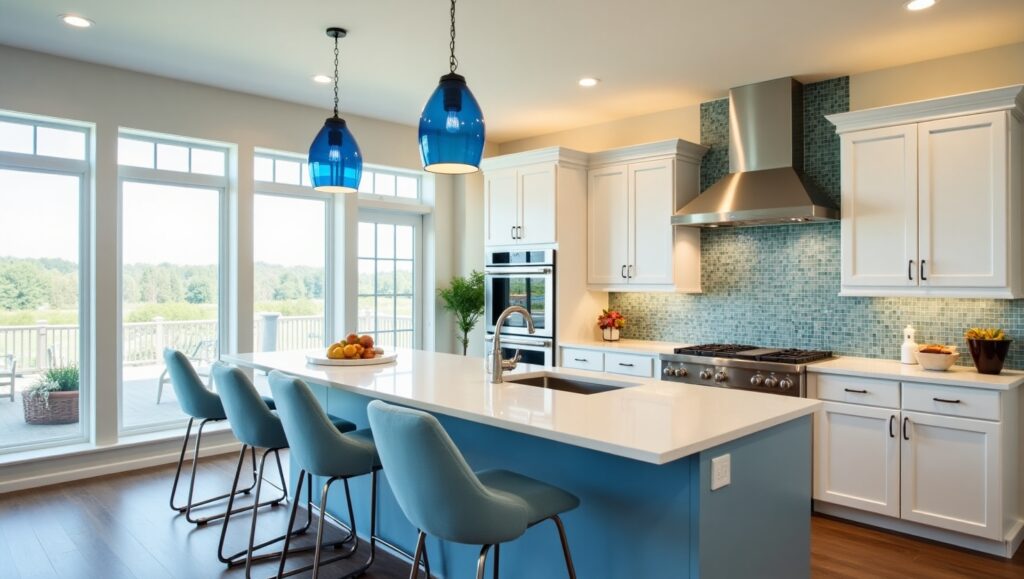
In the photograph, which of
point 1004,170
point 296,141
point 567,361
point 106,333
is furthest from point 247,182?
point 1004,170

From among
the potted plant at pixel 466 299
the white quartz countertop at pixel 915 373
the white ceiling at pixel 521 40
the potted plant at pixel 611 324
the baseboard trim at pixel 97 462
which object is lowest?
the baseboard trim at pixel 97 462

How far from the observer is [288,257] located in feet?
18.0

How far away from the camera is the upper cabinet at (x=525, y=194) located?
5172mm

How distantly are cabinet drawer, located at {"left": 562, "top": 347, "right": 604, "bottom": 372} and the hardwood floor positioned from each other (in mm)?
1761

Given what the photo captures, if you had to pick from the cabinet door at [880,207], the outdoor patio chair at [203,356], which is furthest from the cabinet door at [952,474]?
the outdoor patio chair at [203,356]

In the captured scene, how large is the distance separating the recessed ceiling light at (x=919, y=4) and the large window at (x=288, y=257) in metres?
4.35

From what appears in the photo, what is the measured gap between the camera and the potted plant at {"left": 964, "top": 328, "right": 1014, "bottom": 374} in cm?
349

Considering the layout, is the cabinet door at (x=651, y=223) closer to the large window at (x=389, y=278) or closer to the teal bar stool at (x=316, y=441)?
the large window at (x=389, y=278)

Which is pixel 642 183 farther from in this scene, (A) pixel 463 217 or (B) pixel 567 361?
(A) pixel 463 217

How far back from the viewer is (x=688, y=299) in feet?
17.0

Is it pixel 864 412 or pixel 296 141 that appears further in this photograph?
pixel 296 141

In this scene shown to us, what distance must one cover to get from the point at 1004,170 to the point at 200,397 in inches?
171

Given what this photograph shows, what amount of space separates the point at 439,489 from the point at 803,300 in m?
3.50

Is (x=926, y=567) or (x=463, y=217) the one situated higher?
(x=463, y=217)
